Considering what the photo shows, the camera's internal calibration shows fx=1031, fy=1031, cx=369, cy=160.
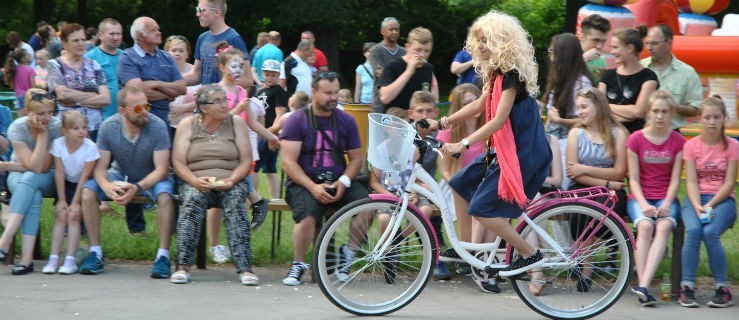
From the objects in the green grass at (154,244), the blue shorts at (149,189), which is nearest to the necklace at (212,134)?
the blue shorts at (149,189)

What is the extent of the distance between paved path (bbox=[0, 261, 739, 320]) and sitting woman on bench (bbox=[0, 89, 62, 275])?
0.28 meters

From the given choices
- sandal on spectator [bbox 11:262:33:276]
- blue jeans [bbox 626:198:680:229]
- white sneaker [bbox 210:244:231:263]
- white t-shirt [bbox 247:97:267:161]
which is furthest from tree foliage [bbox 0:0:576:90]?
blue jeans [bbox 626:198:680:229]

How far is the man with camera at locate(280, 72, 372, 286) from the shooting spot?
6914 millimetres

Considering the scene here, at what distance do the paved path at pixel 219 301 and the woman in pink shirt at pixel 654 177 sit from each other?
0.43 metres

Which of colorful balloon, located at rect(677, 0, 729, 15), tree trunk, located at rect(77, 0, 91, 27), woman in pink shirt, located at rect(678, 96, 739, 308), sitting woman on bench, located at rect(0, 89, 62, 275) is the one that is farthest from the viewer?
tree trunk, located at rect(77, 0, 91, 27)

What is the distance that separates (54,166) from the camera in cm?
735

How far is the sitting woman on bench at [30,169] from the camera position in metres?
7.20

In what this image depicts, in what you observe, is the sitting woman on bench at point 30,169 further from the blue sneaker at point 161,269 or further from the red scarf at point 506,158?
the red scarf at point 506,158

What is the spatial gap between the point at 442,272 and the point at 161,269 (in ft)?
6.30

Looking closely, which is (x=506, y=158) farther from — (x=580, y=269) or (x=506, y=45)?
(x=580, y=269)

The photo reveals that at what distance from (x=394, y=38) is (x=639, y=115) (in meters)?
3.88

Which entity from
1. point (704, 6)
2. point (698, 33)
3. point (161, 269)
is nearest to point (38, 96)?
point (161, 269)

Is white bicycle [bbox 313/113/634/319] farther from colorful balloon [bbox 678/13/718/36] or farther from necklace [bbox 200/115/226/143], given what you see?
colorful balloon [bbox 678/13/718/36]

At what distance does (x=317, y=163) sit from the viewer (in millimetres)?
7039
